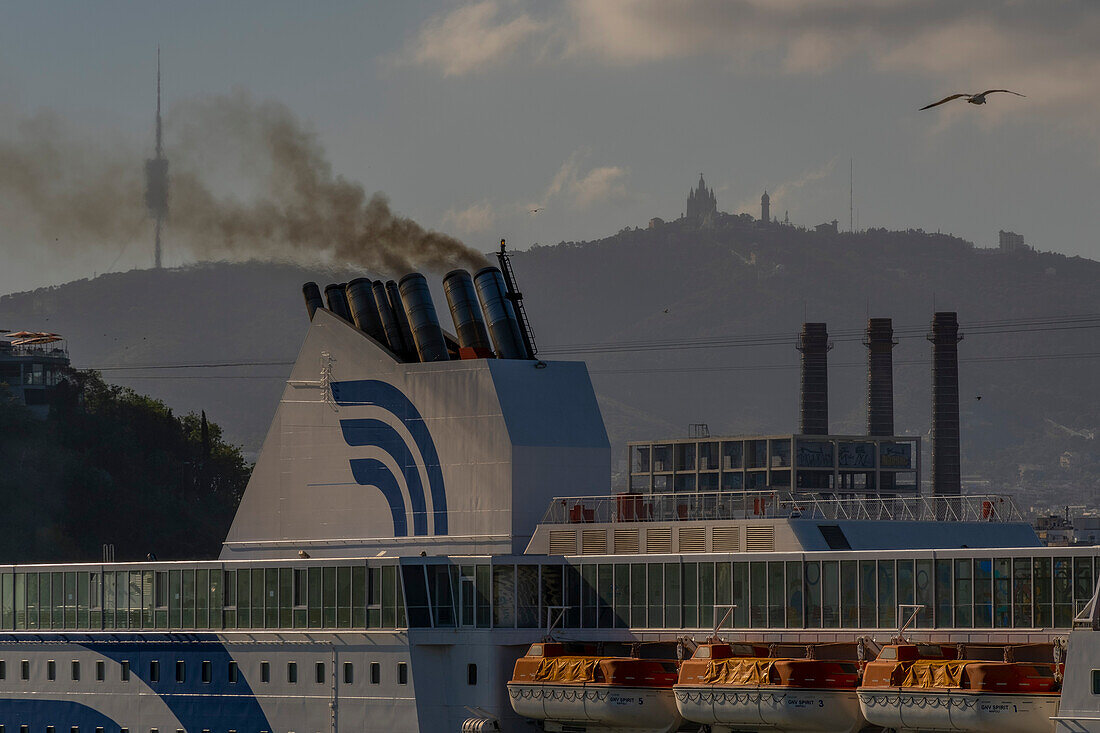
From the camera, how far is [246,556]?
61594 mm

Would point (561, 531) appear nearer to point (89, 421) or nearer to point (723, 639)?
point (723, 639)

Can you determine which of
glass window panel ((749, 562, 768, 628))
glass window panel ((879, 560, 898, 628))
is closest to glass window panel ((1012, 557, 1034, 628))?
glass window panel ((879, 560, 898, 628))

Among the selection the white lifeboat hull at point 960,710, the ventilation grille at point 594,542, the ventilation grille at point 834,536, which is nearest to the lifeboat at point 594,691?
the ventilation grille at point 594,542

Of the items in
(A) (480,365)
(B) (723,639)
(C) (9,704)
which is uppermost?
(A) (480,365)

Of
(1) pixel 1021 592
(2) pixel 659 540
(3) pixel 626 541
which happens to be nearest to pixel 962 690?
(1) pixel 1021 592

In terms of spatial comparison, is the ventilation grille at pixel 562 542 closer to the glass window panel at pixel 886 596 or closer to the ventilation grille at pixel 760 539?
the ventilation grille at pixel 760 539

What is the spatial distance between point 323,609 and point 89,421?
116 metres

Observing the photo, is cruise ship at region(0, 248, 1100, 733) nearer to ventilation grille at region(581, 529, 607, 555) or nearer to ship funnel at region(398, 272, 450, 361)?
ventilation grille at region(581, 529, 607, 555)

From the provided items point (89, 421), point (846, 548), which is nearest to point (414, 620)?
point (846, 548)

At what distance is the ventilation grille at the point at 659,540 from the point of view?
2067 inches

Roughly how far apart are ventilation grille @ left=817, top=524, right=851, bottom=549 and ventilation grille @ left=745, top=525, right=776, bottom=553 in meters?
1.42

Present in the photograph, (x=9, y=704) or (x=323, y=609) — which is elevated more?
(x=323, y=609)

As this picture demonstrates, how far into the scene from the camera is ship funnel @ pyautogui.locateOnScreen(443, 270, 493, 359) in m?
58.9

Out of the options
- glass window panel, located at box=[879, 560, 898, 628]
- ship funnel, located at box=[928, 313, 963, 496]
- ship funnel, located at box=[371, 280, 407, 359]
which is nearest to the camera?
glass window panel, located at box=[879, 560, 898, 628]
